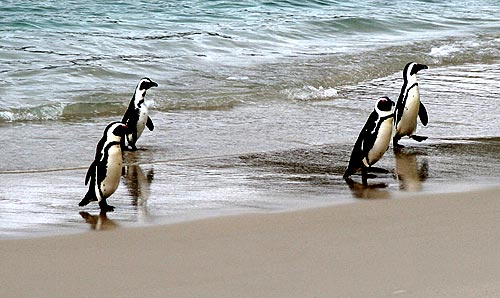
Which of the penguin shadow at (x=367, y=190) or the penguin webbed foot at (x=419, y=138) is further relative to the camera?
the penguin webbed foot at (x=419, y=138)

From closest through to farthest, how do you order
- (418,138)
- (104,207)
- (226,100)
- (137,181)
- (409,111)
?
(104,207) → (137,181) → (418,138) → (409,111) → (226,100)

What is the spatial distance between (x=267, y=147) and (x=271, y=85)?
127 inches

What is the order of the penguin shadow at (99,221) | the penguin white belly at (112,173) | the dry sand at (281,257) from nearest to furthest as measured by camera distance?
the dry sand at (281,257) → the penguin shadow at (99,221) → the penguin white belly at (112,173)

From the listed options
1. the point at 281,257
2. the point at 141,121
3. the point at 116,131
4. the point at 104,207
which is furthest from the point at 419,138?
the point at 281,257

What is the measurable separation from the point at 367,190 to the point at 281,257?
1.64 meters

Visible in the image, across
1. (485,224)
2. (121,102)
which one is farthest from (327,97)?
(485,224)

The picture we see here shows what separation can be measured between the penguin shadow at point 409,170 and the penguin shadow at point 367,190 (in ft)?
0.43

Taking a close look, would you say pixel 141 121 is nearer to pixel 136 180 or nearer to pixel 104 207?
pixel 136 180

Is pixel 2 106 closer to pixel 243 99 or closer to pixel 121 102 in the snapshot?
pixel 121 102

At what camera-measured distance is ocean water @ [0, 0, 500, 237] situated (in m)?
6.25

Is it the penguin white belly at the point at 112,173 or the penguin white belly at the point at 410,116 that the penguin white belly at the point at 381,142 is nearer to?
the penguin white belly at the point at 410,116

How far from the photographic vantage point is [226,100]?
403 inches

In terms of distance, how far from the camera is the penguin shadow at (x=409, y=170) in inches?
249

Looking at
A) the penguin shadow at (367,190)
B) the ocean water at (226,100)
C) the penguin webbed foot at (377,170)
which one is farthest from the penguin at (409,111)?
the penguin shadow at (367,190)
